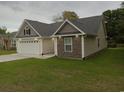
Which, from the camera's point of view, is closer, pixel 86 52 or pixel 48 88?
pixel 48 88

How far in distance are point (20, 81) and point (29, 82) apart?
1.86 feet

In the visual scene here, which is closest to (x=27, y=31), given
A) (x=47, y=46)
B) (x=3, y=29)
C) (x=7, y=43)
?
(x=47, y=46)

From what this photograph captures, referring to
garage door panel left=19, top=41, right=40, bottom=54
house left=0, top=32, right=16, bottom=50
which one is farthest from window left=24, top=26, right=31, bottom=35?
house left=0, top=32, right=16, bottom=50

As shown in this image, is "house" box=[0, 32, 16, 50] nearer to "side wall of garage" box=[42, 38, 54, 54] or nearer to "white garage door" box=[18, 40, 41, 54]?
"white garage door" box=[18, 40, 41, 54]

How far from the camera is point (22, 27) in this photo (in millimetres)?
22641

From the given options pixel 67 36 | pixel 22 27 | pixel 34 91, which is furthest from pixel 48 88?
pixel 22 27

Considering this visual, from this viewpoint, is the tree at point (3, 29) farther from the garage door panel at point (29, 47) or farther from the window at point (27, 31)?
the window at point (27, 31)

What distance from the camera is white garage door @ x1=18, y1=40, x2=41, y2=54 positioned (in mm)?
20803

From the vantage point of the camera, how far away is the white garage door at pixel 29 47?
20803 millimetres

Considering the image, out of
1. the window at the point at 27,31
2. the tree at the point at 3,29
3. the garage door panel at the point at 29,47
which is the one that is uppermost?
the tree at the point at 3,29

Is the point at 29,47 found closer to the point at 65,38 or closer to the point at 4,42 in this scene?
the point at 65,38

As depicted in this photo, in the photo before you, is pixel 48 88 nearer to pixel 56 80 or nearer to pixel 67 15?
pixel 56 80

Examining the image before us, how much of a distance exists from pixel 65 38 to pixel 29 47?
25.5 ft

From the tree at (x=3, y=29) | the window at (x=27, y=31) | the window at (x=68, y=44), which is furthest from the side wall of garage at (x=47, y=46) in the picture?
the tree at (x=3, y=29)
